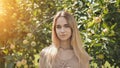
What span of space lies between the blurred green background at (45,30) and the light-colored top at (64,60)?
829 mm

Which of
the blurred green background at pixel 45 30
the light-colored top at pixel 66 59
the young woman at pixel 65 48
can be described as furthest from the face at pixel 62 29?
the blurred green background at pixel 45 30

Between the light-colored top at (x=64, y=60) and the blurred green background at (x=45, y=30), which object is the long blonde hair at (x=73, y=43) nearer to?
the light-colored top at (x=64, y=60)

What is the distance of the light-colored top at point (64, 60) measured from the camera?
2.81m

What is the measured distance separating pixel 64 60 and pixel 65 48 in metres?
0.10

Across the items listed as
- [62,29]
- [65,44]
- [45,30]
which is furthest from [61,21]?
[45,30]

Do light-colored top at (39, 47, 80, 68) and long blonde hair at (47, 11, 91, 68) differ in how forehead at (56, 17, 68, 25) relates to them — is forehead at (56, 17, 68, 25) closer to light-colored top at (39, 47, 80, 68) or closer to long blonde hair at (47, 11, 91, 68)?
long blonde hair at (47, 11, 91, 68)

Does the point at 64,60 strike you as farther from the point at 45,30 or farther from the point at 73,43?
the point at 45,30

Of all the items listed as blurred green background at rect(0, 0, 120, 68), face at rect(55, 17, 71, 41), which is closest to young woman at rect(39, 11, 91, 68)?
face at rect(55, 17, 71, 41)

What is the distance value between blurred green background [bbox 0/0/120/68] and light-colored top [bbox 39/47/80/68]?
83cm

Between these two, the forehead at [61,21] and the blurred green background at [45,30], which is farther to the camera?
the blurred green background at [45,30]

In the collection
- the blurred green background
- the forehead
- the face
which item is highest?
the forehead

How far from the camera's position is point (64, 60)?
9.29 ft

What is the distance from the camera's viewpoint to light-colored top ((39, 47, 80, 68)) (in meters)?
2.81

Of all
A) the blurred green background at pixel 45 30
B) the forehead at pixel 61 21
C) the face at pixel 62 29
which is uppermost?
the forehead at pixel 61 21
